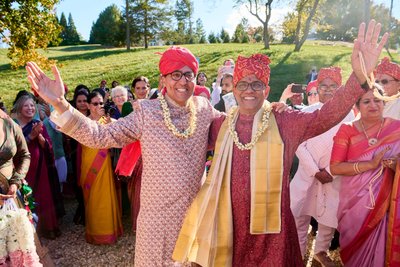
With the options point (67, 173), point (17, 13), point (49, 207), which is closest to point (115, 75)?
point (17, 13)

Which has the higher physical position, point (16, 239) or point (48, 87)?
point (48, 87)

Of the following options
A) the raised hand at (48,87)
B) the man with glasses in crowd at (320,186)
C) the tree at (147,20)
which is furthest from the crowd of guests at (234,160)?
the tree at (147,20)

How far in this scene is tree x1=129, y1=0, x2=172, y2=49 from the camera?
149ft

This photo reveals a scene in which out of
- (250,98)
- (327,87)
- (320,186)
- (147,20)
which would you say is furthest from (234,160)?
(147,20)

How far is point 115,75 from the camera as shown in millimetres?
21531

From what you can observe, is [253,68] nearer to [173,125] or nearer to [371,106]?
[173,125]

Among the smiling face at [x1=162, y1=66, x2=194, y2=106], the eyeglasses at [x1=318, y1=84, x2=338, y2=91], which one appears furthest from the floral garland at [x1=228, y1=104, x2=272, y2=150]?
the eyeglasses at [x1=318, y1=84, x2=338, y2=91]

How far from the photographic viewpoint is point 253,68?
2.61m

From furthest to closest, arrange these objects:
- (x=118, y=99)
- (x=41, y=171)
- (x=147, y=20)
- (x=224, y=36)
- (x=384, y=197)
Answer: (x=224, y=36) → (x=147, y=20) → (x=118, y=99) → (x=41, y=171) → (x=384, y=197)

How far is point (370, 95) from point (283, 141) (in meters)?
1.20

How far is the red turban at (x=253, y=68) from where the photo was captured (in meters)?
2.62

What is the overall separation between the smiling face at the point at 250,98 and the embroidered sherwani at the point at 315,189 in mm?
1508

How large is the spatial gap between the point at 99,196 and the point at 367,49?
374 centimetres

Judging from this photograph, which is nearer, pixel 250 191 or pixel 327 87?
pixel 250 191
